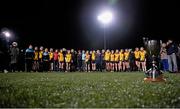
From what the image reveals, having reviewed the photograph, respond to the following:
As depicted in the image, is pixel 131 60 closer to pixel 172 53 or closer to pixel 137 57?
pixel 137 57

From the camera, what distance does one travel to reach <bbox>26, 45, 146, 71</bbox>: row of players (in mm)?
30703

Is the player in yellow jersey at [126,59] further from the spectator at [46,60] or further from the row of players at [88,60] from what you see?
the spectator at [46,60]

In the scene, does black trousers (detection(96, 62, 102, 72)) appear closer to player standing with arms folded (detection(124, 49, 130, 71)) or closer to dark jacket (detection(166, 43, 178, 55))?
player standing with arms folded (detection(124, 49, 130, 71))

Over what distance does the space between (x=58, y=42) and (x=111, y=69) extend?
1601 cm

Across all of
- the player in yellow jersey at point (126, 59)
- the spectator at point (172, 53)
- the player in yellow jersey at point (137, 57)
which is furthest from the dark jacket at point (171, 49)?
the player in yellow jersey at point (126, 59)

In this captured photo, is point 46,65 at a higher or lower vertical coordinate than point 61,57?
lower

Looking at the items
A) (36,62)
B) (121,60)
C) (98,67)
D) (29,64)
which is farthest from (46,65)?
(121,60)

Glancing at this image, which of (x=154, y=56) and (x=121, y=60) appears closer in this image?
(x=154, y=56)

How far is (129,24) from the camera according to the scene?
50.9 metres

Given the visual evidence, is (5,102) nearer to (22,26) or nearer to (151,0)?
(22,26)

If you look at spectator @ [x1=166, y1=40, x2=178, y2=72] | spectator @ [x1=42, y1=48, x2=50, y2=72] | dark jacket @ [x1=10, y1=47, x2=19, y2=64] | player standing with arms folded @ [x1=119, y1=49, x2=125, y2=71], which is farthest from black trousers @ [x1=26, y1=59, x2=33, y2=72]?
spectator @ [x1=166, y1=40, x2=178, y2=72]

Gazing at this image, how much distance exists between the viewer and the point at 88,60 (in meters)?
33.5

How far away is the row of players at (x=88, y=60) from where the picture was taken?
30.7 m

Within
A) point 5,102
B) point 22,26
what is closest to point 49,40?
point 22,26
